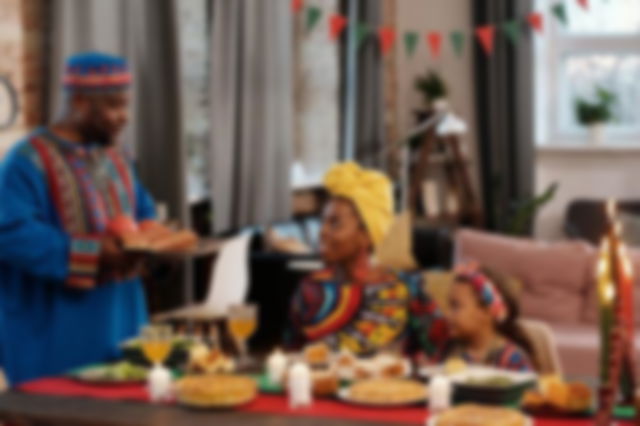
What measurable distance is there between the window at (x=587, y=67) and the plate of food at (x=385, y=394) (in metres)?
6.46

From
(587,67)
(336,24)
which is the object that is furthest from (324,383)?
(587,67)

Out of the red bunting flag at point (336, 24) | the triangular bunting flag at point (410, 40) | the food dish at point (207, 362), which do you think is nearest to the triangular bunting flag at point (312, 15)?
the red bunting flag at point (336, 24)

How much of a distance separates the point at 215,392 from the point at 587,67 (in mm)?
6833

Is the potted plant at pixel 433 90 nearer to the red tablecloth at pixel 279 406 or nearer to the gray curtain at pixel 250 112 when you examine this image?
the gray curtain at pixel 250 112

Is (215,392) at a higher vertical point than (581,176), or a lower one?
higher

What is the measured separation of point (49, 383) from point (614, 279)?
5.76ft

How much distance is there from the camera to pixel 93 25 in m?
5.13

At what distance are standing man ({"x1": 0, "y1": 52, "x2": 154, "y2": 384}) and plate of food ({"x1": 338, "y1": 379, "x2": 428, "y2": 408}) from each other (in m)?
0.87

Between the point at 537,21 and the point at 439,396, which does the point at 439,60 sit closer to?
the point at 537,21

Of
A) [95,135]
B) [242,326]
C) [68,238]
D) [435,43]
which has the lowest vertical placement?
[242,326]

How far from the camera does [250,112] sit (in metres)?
6.98

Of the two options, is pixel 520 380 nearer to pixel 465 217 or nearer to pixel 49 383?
pixel 49 383

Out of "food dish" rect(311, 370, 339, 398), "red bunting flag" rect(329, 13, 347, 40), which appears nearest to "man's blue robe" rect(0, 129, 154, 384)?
"food dish" rect(311, 370, 339, 398)

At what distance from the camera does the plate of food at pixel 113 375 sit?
2803 mm
